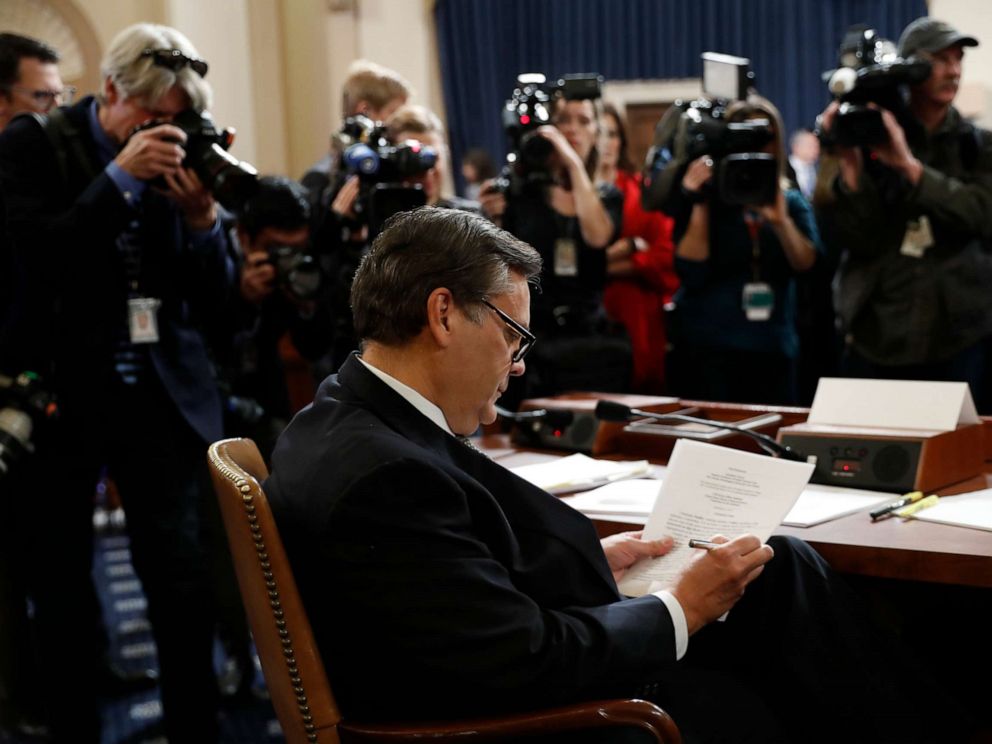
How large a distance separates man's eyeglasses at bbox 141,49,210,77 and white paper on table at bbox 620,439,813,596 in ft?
4.20

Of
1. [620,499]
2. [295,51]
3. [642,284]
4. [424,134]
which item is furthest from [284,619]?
[295,51]

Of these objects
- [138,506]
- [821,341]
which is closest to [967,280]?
[821,341]

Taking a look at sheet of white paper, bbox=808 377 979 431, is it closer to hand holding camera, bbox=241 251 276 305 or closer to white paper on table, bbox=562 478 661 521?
white paper on table, bbox=562 478 661 521

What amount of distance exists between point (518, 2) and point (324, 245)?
13.7ft

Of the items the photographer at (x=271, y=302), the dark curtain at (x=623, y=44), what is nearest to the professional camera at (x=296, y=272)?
the photographer at (x=271, y=302)

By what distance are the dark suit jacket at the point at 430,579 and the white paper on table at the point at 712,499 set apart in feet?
0.74

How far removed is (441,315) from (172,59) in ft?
3.84

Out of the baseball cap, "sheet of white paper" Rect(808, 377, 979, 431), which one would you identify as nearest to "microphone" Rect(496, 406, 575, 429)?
"sheet of white paper" Rect(808, 377, 979, 431)

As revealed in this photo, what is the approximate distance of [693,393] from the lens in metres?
3.50

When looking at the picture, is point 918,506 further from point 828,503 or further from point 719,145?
point 719,145

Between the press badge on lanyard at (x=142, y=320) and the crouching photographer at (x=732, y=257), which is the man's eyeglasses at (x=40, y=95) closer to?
the press badge on lanyard at (x=142, y=320)

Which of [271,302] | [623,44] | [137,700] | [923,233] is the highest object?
[623,44]

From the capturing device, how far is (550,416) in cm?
232

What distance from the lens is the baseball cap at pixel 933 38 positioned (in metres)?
2.86
